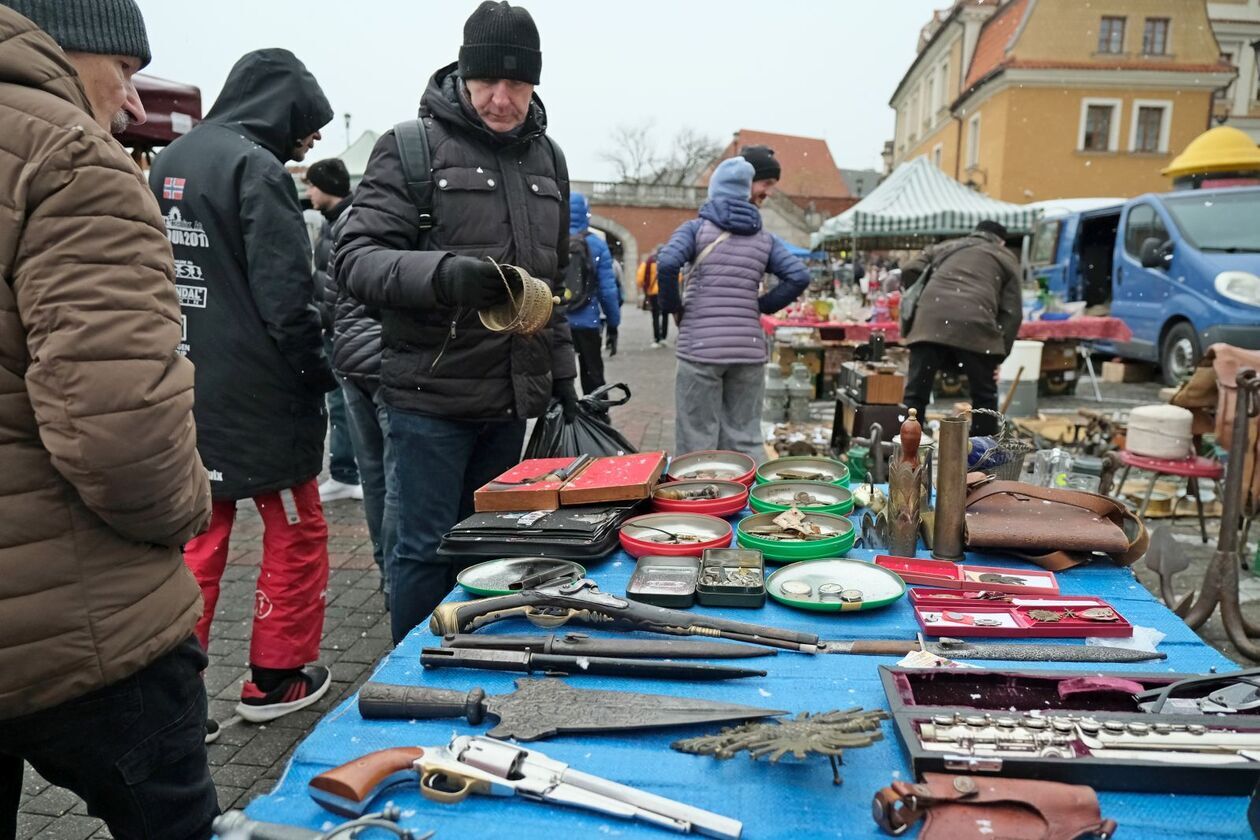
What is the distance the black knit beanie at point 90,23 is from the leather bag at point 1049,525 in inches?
83.4

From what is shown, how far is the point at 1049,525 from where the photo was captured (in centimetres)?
193

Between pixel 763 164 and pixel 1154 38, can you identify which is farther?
pixel 1154 38

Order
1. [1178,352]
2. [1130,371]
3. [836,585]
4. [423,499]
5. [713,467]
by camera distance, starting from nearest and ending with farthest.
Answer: [836,585] < [423,499] < [713,467] < [1178,352] < [1130,371]

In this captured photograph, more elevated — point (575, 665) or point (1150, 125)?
point (1150, 125)

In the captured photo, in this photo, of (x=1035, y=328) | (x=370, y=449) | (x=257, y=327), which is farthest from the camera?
(x=1035, y=328)

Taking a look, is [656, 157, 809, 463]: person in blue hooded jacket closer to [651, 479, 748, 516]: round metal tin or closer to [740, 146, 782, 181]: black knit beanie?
[740, 146, 782, 181]: black knit beanie

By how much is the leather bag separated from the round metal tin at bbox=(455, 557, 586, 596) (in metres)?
0.99

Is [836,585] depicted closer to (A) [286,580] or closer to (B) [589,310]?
(A) [286,580]

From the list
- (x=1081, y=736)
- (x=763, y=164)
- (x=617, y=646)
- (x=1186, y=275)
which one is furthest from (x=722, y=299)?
(x=1186, y=275)

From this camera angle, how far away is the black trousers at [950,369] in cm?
558

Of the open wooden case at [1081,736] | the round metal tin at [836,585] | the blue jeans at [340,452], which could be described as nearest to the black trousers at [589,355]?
the blue jeans at [340,452]

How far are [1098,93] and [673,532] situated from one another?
30.7 m

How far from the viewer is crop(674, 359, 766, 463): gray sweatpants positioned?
4.78 metres

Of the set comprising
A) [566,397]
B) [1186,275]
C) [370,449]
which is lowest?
[370,449]
